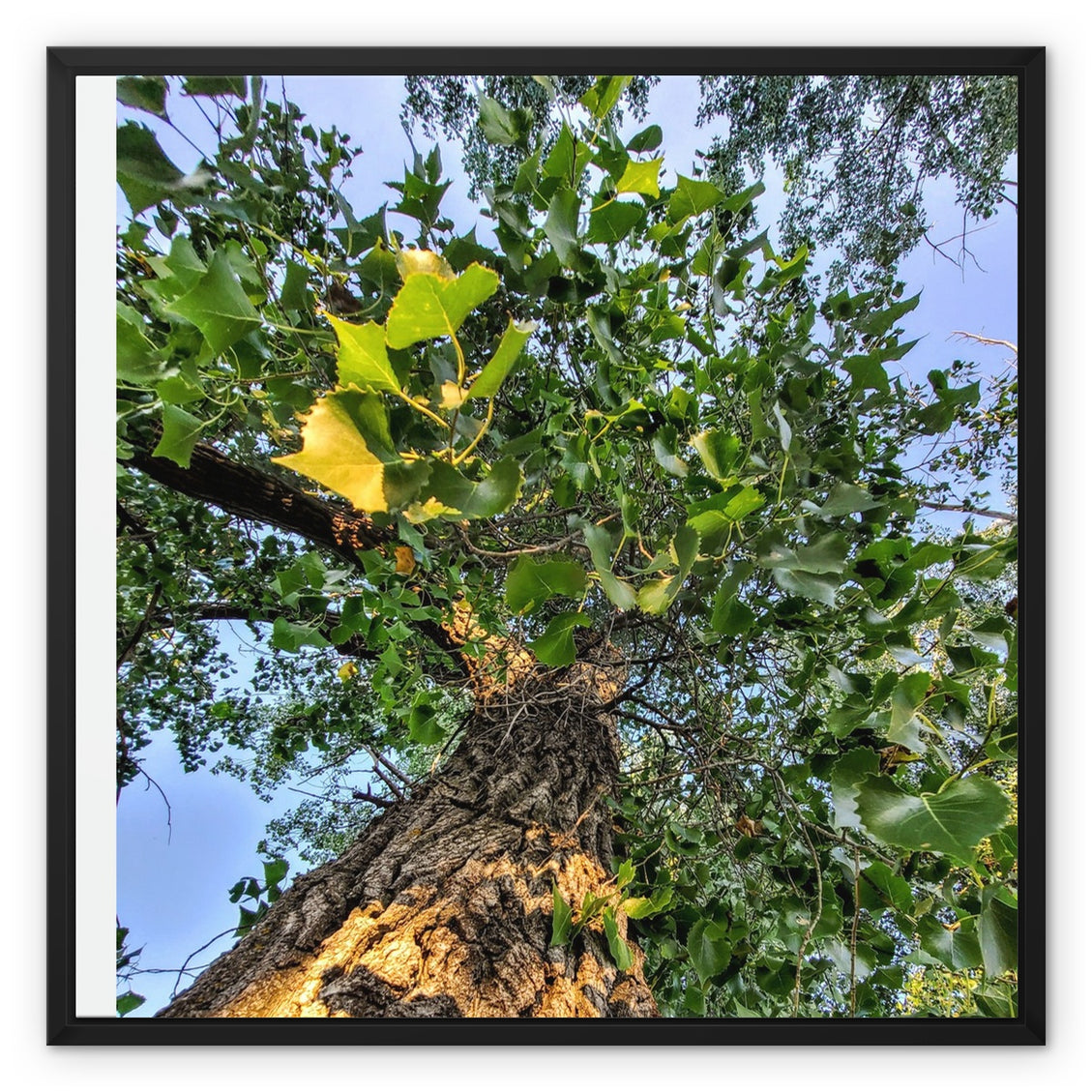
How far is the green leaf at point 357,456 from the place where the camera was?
0.98 feet

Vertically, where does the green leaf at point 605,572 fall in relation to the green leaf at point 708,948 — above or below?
above

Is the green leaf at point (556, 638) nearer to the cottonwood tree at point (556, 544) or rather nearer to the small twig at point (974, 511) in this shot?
the cottonwood tree at point (556, 544)

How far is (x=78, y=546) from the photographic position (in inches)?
27.3

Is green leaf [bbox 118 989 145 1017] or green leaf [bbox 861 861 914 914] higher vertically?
green leaf [bbox 861 861 914 914]

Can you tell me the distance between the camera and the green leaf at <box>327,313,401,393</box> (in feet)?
0.97

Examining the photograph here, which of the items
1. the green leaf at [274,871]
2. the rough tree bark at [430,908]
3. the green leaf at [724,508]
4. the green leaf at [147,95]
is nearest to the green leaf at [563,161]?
the green leaf at [724,508]

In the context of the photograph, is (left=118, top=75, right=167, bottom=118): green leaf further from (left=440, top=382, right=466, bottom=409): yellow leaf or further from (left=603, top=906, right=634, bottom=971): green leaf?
(left=603, top=906, right=634, bottom=971): green leaf

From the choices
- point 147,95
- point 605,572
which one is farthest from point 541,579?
point 147,95

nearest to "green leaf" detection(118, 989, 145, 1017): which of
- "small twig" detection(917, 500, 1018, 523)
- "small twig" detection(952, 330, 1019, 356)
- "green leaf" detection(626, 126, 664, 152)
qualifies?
"green leaf" detection(626, 126, 664, 152)

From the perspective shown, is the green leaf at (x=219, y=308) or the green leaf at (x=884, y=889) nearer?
the green leaf at (x=219, y=308)

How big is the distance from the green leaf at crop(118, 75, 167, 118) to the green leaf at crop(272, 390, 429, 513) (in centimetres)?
54

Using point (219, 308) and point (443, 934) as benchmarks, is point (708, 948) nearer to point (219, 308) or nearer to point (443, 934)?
point (443, 934)

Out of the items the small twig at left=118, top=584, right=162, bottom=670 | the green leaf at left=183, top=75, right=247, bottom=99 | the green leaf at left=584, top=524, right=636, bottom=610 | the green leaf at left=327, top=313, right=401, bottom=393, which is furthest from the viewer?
the small twig at left=118, top=584, right=162, bottom=670

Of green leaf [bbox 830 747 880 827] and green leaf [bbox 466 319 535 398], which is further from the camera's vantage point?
green leaf [bbox 830 747 880 827]
